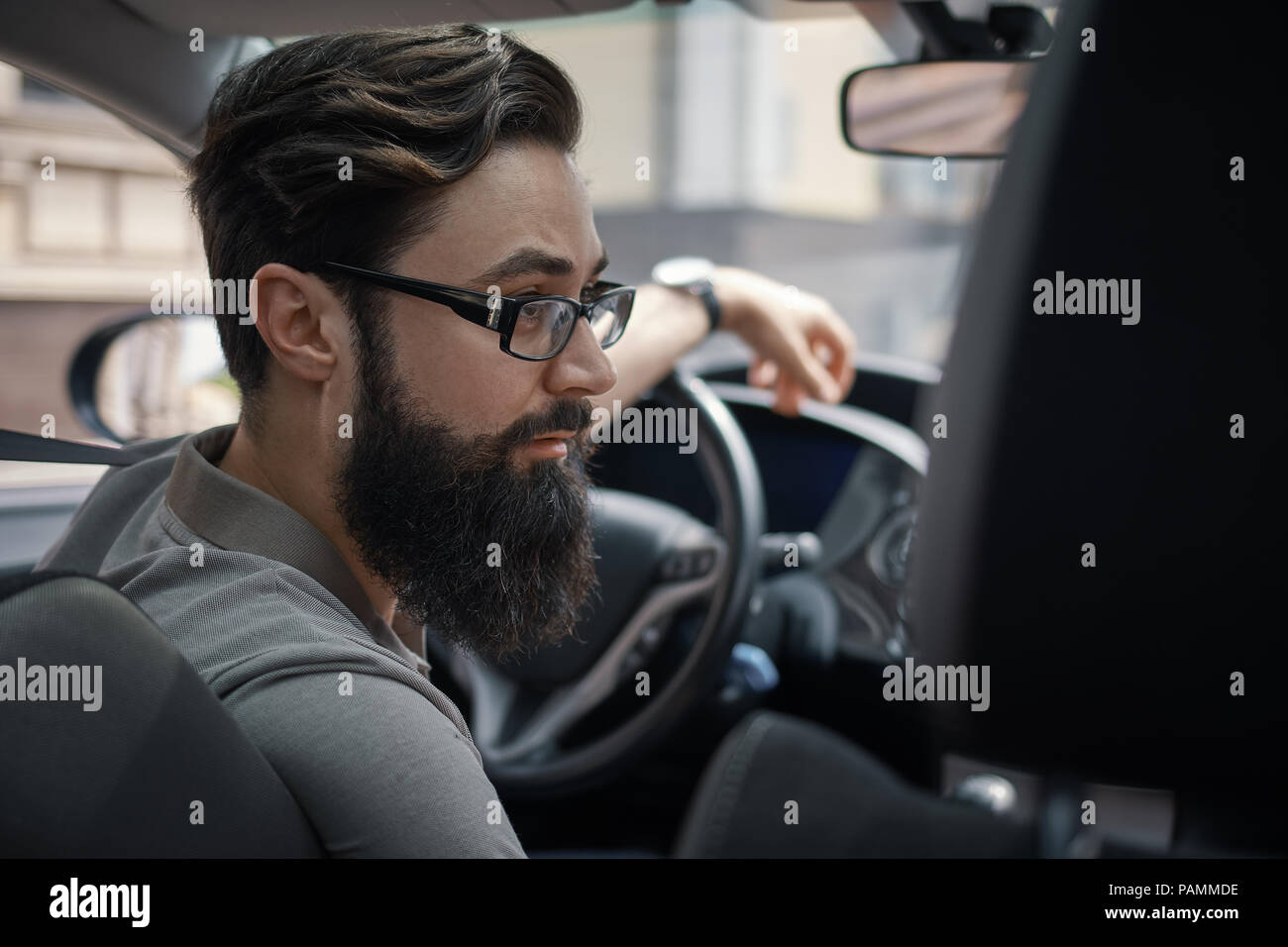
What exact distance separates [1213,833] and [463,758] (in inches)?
22.1

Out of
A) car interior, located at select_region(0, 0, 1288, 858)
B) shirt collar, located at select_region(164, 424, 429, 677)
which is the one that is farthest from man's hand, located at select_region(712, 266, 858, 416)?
car interior, located at select_region(0, 0, 1288, 858)

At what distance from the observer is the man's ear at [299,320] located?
1049mm

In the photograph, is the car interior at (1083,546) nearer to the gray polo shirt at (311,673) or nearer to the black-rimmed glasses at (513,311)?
the gray polo shirt at (311,673)

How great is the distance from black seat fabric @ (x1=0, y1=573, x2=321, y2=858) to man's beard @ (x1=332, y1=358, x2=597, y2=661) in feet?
0.96

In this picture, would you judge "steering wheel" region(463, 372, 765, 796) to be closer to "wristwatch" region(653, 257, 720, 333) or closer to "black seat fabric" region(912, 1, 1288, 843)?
"wristwatch" region(653, 257, 720, 333)

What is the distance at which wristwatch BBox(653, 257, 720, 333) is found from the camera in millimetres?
1932

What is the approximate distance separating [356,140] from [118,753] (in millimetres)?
545

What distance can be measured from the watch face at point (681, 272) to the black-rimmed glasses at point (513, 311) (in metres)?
0.76

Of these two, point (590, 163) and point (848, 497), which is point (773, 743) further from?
point (848, 497)

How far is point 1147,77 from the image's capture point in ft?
2.11

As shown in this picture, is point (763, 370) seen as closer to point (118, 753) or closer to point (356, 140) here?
point (356, 140)

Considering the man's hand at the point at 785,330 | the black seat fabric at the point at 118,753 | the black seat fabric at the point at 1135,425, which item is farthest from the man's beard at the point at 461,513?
the man's hand at the point at 785,330

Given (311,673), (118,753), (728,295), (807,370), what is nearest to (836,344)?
(807,370)
